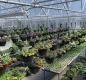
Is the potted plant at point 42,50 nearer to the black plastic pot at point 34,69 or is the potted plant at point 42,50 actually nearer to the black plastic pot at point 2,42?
the black plastic pot at point 34,69

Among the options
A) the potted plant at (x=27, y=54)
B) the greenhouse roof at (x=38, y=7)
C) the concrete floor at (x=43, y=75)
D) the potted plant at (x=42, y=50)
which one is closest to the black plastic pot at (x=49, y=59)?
the potted plant at (x=42, y=50)

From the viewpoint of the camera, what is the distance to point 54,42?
642cm

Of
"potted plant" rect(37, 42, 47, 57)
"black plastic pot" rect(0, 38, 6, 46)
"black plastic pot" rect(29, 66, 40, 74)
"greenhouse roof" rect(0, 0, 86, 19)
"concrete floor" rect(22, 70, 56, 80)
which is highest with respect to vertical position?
"greenhouse roof" rect(0, 0, 86, 19)

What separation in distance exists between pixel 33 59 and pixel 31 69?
24cm

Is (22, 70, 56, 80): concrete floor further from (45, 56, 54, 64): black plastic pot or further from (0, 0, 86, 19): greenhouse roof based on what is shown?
(0, 0, 86, 19): greenhouse roof

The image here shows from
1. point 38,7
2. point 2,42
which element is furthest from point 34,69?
point 38,7

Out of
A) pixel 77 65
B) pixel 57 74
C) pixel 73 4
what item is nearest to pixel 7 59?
pixel 57 74

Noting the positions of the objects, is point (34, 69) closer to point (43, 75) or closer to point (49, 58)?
point (43, 75)

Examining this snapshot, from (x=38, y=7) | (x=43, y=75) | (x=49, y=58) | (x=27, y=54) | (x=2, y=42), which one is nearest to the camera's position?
(x=27, y=54)

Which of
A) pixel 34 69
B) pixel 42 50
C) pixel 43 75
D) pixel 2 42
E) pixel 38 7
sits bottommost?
pixel 43 75

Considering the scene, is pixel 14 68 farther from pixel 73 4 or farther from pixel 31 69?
pixel 73 4

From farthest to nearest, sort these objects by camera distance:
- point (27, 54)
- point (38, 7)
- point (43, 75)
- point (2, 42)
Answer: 1. point (38, 7)
2. point (2, 42)
3. point (43, 75)
4. point (27, 54)

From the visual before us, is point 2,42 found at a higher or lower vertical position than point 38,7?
lower

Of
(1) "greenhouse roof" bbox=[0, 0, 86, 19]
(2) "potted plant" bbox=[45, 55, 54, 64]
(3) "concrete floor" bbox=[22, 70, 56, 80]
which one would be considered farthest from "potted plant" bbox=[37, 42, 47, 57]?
(1) "greenhouse roof" bbox=[0, 0, 86, 19]
